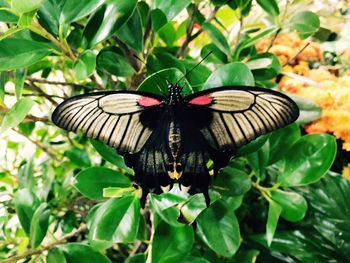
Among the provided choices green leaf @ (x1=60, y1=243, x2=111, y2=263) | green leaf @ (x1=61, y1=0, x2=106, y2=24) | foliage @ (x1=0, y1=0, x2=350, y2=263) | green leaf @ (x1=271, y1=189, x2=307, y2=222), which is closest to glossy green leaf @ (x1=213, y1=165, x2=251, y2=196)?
foliage @ (x1=0, y1=0, x2=350, y2=263)

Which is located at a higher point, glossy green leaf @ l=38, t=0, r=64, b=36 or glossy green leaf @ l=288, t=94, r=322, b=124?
glossy green leaf @ l=38, t=0, r=64, b=36

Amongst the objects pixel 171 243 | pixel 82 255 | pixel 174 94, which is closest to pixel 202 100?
pixel 174 94

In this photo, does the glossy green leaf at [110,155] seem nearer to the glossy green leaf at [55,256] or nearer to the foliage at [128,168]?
the foliage at [128,168]

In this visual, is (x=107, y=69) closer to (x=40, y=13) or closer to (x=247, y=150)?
(x=40, y=13)

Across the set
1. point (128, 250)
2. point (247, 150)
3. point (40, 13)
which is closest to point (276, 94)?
point (247, 150)

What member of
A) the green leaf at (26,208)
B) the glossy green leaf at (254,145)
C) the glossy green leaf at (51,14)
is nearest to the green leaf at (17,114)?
the glossy green leaf at (51,14)

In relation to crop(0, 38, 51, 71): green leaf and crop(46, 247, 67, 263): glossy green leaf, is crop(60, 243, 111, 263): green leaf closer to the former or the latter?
crop(46, 247, 67, 263): glossy green leaf

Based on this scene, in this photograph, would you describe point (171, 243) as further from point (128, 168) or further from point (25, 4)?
→ point (25, 4)
